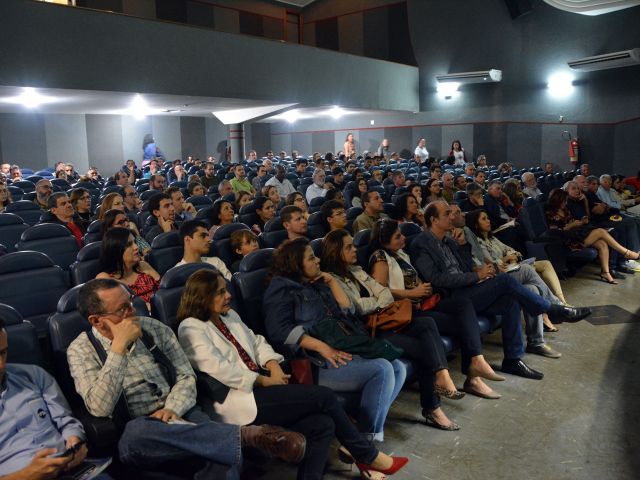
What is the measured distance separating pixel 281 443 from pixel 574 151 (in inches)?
517

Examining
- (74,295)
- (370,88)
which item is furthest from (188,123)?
(74,295)

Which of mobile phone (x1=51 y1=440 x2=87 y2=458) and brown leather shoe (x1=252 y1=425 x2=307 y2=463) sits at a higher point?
mobile phone (x1=51 y1=440 x2=87 y2=458)

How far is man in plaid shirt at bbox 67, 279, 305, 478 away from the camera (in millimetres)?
1926

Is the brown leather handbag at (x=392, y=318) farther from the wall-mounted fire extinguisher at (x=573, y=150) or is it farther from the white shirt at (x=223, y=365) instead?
the wall-mounted fire extinguisher at (x=573, y=150)

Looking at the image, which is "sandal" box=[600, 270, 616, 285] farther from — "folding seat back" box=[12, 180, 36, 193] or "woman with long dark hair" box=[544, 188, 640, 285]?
"folding seat back" box=[12, 180, 36, 193]

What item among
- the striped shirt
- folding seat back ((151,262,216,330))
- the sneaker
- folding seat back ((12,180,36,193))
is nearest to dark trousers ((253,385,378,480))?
the striped shirt

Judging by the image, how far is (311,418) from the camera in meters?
2.30

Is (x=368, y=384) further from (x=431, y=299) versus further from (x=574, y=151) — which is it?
(x=574, y=151)

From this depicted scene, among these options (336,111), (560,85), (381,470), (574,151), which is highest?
(560,85)

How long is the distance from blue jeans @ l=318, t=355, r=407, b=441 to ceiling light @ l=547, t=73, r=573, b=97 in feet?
42.9

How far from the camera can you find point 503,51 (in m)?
14.6

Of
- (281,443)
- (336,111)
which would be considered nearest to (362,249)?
(281,443)

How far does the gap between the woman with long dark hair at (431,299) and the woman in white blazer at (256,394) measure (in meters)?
0.99

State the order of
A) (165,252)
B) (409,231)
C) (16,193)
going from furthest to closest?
(16,193), (409,231), (165,252)
